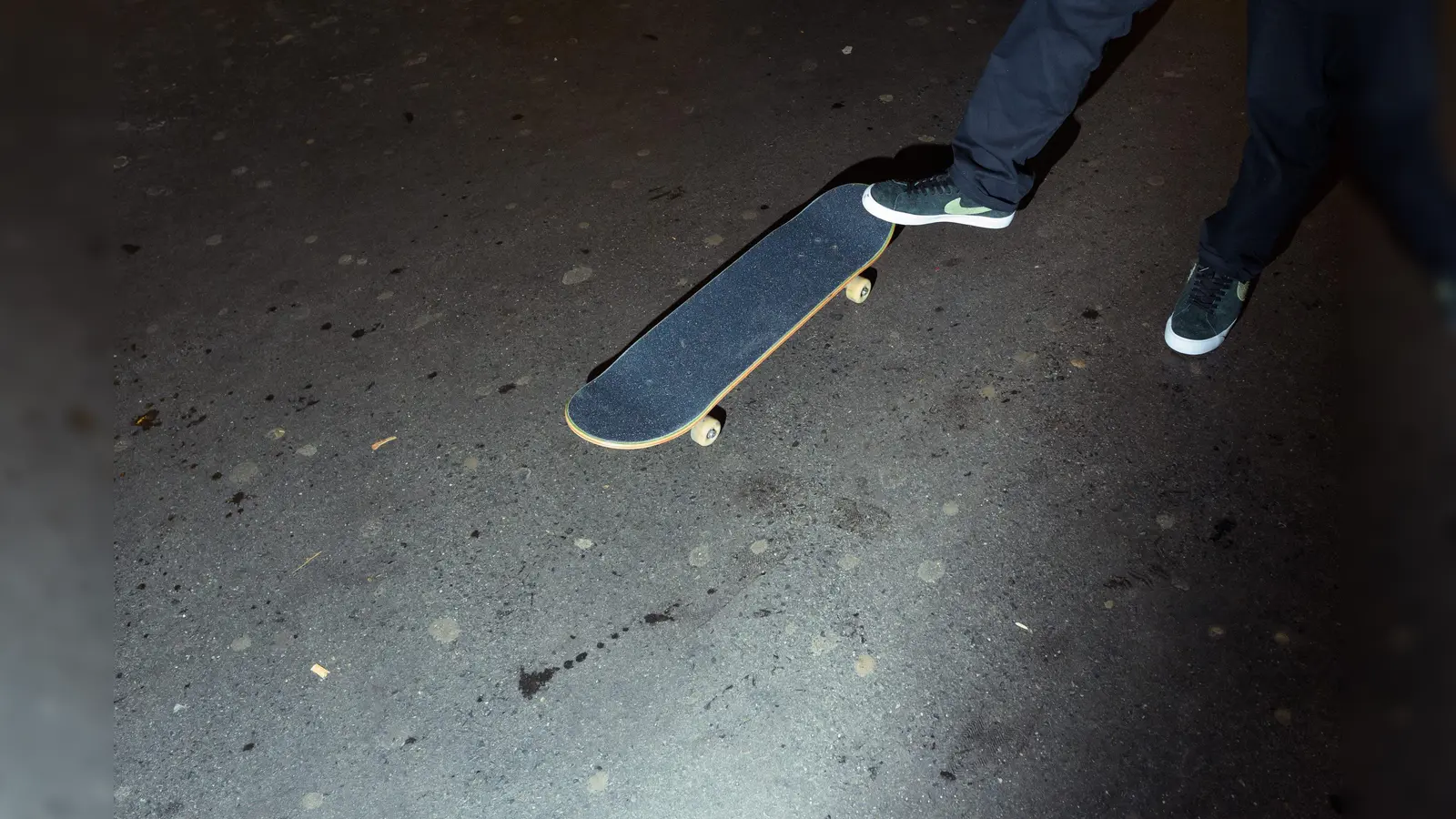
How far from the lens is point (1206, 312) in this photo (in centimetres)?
211

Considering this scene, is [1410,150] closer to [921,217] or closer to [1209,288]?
[1209,288]

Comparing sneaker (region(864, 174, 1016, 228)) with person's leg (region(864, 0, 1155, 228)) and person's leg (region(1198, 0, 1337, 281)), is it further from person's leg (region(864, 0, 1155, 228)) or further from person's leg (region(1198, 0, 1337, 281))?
person's leg (region(1198, 0, 1337, 281))

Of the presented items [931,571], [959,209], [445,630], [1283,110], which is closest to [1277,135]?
[1283,110]

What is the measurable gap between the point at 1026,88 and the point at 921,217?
0.42 m

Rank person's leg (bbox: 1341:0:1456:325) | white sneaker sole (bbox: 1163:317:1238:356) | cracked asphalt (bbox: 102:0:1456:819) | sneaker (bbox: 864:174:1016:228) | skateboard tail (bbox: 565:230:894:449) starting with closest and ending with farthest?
person's leg (bbox: 1341:0:1456:325) < cracked asphalt (bbox: 102:0:1456:819) < skateboard tail (bbox: 565:230:894:449) < white sneaker sole (bbox: 1163:317:1238:356) < sneaker (bbox: 864:174:1016:228)

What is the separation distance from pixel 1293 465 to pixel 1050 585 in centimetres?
62

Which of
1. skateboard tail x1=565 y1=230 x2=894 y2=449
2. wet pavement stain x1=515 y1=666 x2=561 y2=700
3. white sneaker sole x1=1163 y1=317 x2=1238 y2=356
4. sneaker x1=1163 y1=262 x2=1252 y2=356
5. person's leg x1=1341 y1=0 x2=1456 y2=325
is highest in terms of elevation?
person's leg x1=1341 y1=0 x2=1456 y2=325

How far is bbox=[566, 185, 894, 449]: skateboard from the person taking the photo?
2025 mm

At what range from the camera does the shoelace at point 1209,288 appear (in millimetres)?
2115

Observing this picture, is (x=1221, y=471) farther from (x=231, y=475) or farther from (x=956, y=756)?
(x=231, y=475)

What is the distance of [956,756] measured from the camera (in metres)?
1.57

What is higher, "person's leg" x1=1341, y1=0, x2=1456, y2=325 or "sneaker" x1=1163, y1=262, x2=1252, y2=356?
"person's leg" x1=1341, y1=0, x2=1456, y2=325

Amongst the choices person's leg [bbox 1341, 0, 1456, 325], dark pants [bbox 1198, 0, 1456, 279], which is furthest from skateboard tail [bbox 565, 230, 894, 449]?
person's leg [bbox 1341, 0, 1456, 325]

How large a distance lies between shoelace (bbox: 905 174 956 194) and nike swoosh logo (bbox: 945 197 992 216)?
32 mm
